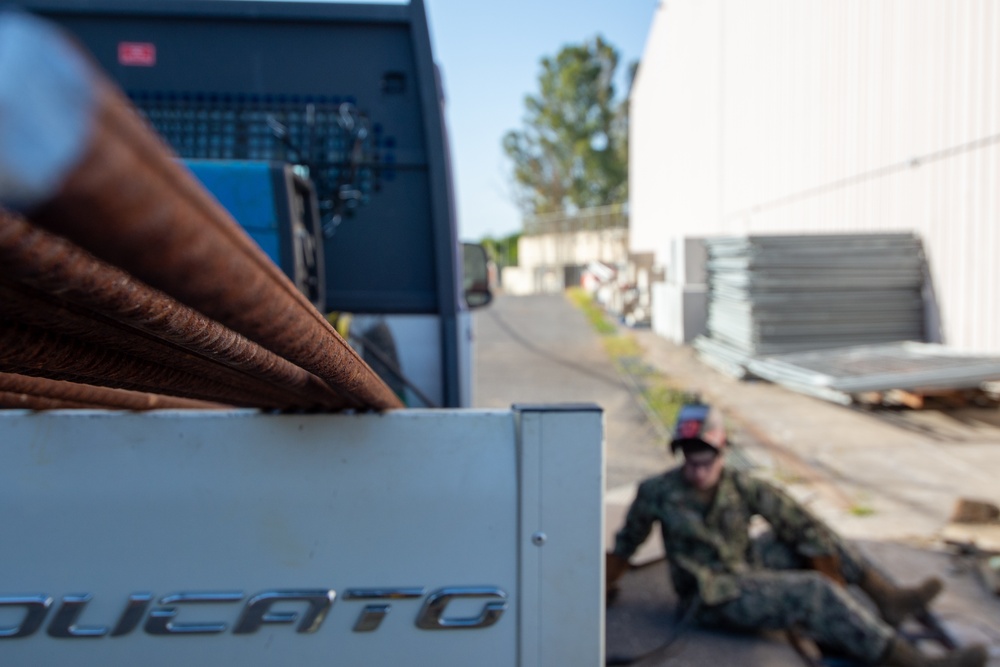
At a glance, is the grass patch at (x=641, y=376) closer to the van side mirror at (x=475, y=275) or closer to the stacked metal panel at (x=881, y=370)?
the stacked metal panel at (x=881, y=370)

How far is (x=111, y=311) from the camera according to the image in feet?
3.05

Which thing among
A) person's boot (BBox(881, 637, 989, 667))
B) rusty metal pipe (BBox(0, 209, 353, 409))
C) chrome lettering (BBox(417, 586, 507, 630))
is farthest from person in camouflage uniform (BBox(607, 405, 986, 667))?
rusty metal pipe (BBox(0, 209, 353, 409))

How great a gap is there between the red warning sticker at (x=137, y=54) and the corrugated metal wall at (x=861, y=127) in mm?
8217

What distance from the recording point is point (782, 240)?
453 inches

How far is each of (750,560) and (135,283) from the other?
3427 millimetres

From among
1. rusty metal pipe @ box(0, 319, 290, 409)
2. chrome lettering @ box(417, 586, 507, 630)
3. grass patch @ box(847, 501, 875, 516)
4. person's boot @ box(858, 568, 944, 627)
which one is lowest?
grass patch @ box(847, 501, 875, 516)

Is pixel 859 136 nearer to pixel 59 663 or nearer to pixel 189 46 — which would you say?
pixel 189 46

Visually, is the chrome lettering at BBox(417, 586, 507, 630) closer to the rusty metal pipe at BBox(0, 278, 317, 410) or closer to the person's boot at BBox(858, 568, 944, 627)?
the rusty metal pipe at BBox(0, 278, 317, 410)

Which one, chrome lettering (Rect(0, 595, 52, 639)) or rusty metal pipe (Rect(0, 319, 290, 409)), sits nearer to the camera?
rusty metal pipe (Rect(0, 319, 290, 409))

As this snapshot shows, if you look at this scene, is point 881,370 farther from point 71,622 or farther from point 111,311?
point 111,311

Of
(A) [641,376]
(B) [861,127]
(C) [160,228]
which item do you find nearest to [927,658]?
(C) [160,228]

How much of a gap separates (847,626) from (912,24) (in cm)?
921

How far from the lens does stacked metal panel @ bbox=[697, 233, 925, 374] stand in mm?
10984

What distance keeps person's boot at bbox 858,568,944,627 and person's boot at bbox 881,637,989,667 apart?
571 millimetres
